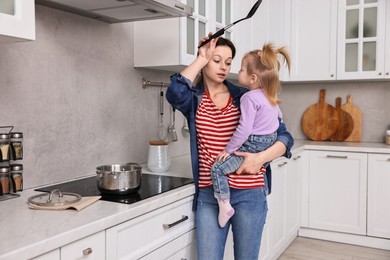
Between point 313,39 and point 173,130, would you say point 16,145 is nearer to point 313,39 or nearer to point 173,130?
point 173,130

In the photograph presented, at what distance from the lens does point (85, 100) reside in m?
2.02

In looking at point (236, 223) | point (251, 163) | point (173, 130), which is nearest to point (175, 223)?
point (236, 223)

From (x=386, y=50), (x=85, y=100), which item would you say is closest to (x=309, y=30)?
(x=386, y=50)

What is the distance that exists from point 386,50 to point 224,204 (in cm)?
229

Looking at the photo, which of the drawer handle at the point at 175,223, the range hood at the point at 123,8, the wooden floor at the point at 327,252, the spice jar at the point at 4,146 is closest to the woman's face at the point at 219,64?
the range hood at the point at 123,8

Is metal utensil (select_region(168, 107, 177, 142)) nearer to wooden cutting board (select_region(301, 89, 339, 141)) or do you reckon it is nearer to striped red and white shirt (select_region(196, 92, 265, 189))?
striped red and white shirt (select_region(196, 92, 265, 189))

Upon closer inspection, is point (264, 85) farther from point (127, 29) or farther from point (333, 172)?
point (333, 172)

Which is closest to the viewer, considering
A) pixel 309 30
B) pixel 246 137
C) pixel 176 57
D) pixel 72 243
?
pixel 72 243

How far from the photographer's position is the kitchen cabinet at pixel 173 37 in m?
2.20

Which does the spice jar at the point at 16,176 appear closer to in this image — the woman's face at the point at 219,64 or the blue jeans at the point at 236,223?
the blue jeans at the point at 236,223

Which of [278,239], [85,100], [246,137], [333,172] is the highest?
[85,100]

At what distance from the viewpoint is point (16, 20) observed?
1217 millimetres

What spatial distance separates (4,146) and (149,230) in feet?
2.16

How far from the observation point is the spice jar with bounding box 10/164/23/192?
162 centimetres
